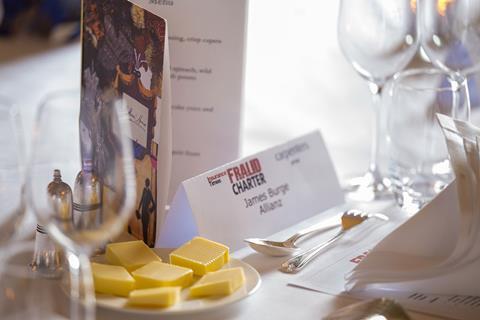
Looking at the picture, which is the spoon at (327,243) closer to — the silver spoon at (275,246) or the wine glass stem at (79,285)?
the silver spoon at (275,246)

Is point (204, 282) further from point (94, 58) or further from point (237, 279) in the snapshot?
point (94, 58)

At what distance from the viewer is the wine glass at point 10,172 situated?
86 centimetres

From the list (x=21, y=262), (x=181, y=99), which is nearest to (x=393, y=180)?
(x=181, y=99)

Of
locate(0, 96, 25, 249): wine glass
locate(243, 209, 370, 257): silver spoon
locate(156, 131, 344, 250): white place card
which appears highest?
locate(0, 96, 25, 249): wine glass

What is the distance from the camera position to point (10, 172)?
902 mm

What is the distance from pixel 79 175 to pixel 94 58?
243 mm

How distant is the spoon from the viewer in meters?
1.05

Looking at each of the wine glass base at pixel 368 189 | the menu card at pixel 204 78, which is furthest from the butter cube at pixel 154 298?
the wine glass base at pixel 368 189

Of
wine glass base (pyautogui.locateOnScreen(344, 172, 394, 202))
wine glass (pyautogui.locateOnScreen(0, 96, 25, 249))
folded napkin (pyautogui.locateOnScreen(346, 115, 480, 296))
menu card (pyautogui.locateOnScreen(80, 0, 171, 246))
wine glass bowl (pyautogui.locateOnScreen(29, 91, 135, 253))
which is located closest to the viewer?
wine glass bowl (pyautogui.locateOnScreen(29, 91, 135, 253))

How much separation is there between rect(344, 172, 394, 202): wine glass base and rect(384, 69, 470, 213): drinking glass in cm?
5

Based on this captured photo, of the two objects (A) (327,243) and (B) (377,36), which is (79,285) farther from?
(B) (377,36)

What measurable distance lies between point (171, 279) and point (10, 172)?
195 millimetres

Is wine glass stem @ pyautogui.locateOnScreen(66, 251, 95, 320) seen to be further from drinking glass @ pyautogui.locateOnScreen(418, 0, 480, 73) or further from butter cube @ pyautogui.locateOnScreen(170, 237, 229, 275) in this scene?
drinking glass @ pyautogui.locateOnScreen(418, 0, 480, 73)

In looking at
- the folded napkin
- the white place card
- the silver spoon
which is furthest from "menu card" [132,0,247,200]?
the folded napkin
